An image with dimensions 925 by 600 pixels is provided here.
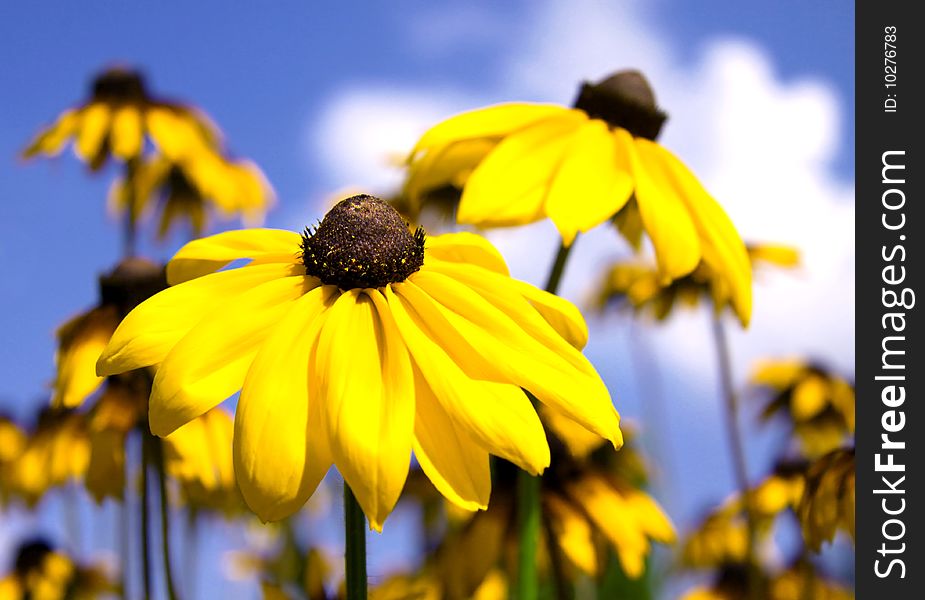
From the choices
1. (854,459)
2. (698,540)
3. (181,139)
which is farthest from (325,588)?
(181,139)

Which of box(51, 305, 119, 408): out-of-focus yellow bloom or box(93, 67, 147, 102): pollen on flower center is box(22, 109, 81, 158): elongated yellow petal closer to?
box(93, 67, 147, 102): pollen on flower center

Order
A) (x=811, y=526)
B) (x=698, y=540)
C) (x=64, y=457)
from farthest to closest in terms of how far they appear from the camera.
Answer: (x=698, y=540) → (x=64, y=457) → (x=811, y=526)

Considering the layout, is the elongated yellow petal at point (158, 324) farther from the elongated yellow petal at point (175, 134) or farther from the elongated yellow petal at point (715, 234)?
the elongated yellow petal at point (175, 134)

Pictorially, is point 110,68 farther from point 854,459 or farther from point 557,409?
point 557,409

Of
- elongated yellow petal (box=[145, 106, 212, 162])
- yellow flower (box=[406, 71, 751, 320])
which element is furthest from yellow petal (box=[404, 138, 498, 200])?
elongated yellow petal (box=[145, 106, 212, 162])

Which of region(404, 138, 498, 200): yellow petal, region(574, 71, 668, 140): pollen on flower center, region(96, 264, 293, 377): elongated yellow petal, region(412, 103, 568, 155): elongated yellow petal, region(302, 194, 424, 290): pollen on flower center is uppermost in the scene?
region(574, 71, 668, 140): pollen on flower center

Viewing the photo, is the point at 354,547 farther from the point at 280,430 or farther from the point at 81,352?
the point at 81,352
